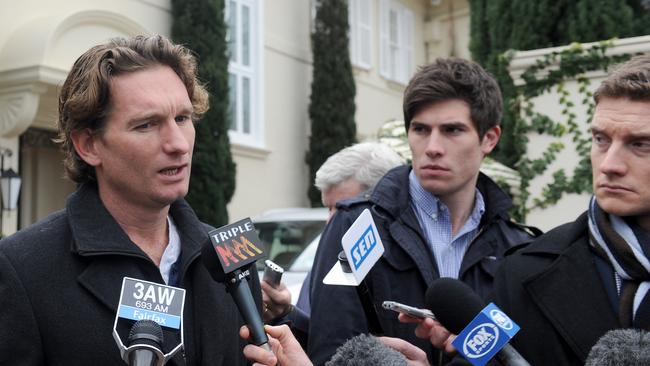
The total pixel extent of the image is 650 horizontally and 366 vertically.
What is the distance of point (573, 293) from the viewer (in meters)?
2.36

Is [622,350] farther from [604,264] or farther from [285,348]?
[285,348]

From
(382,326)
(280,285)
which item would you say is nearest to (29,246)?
(280,285)

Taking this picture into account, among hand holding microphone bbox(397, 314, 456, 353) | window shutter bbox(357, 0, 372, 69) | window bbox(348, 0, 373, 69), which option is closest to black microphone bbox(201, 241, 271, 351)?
hand holding microphone bbox(397, 314, 456, 353)

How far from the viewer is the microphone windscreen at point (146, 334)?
1724mm

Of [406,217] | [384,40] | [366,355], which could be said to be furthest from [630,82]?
[384,40]

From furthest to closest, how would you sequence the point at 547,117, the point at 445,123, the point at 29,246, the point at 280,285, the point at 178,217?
the point at 547,117, the point at 445,123, the point at 280,285, the point at 178,217, the point at 29,246

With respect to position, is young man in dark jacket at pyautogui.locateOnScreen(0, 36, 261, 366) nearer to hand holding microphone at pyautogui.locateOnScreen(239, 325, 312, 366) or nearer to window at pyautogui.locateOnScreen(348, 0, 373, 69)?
hand holding microphone at pyautogui.locateOnScreen(239, 325, 312, 366)

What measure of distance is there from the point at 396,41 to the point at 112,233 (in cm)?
1747

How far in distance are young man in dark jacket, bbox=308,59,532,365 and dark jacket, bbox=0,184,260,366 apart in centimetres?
48

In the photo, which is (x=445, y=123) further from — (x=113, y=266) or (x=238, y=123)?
(x=238, y=123)

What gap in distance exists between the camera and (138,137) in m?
2.33

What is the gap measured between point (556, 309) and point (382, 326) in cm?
61

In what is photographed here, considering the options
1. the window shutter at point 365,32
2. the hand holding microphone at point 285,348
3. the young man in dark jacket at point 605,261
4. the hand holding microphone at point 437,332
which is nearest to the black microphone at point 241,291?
the hand holding microphone at point 285,348

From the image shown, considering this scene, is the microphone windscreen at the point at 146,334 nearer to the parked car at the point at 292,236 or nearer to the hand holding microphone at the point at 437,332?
the hand holding microphone at the point at 437,332
